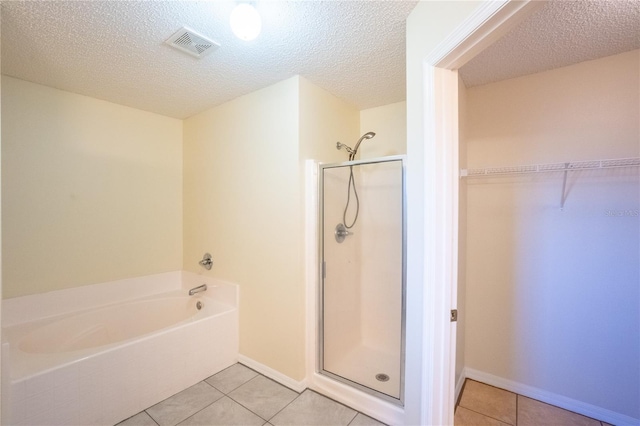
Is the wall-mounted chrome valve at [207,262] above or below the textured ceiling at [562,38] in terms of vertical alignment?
below

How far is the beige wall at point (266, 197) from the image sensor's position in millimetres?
2018

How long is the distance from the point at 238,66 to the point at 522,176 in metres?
2.20

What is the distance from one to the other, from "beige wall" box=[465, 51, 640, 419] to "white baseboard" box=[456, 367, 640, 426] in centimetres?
3

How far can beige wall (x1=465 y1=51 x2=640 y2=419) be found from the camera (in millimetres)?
1660

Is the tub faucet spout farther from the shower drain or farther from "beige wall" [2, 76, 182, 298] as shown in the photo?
the shower drain

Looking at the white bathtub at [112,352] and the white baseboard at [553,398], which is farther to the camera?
the white baseboard at [553,398]

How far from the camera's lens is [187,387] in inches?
79.7

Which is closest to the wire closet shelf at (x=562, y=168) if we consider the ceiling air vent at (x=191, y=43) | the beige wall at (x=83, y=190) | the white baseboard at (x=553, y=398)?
the white baseboard at (x=553, y=398)

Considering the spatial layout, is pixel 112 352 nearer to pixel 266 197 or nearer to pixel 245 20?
pixel 266 197

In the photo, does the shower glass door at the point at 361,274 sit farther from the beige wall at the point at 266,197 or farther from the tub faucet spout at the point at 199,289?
the tub faucet spout at the point at 199,289

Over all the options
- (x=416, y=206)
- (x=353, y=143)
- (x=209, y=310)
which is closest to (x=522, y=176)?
(x=416, y=206)

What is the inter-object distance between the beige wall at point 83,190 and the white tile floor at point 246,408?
1327 millimetres

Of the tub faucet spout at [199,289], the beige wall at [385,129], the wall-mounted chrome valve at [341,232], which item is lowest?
the tub faucet spout at [199,289]

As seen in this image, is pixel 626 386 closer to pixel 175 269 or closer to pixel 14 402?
pixel 14 402
